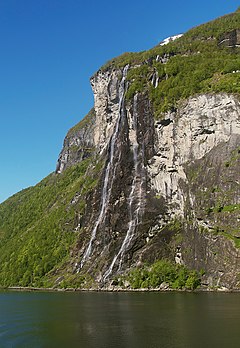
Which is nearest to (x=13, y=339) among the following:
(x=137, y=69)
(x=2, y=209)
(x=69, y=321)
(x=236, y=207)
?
(x=69, y=321)

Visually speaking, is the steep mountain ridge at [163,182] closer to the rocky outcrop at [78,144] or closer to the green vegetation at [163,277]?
the green vegetation at [163,277]

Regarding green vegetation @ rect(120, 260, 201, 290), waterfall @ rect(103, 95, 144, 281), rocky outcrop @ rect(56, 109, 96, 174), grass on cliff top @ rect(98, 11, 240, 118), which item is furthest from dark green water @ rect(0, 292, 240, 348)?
rocky outcrop @ rect(56, 109, 96, 174)

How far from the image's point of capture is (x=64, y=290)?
85.0 metres

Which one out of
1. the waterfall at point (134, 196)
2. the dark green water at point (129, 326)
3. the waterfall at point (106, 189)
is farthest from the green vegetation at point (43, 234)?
the dark green water at point (129, 326)

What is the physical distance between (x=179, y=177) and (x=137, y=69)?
33.2 metres

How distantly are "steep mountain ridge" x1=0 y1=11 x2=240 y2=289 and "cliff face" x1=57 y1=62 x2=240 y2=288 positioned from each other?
201mm

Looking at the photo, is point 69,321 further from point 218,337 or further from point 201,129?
point 201,129

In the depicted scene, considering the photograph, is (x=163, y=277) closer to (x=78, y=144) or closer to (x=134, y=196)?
(x=134, y=196)

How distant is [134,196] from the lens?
292 feet

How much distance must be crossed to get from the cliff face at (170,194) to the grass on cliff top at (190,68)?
2474mm

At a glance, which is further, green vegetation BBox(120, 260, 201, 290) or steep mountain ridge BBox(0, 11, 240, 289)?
steep mountain ridge BBox(0, 11, 240, 289)

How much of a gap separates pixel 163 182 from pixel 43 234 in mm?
47252

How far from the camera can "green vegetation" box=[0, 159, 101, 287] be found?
105375mm

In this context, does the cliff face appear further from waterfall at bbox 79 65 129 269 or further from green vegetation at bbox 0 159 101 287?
green vegetation at bbox 0 159 101 287
